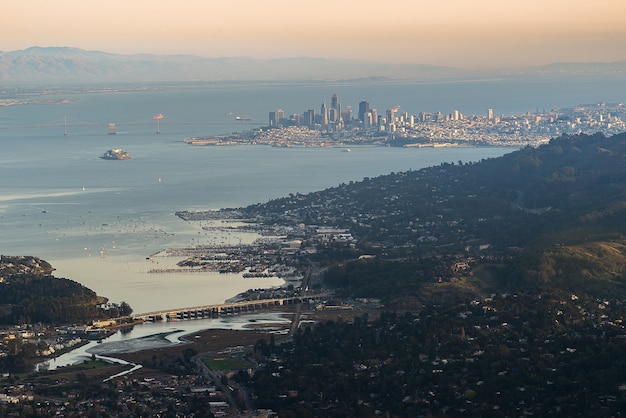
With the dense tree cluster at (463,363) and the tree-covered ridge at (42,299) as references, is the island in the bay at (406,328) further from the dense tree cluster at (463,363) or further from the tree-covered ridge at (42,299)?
the tree-covered ridge at (42,299)

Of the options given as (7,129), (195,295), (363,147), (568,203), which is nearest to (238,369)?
(195,295)

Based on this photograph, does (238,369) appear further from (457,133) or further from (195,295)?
(457,133)

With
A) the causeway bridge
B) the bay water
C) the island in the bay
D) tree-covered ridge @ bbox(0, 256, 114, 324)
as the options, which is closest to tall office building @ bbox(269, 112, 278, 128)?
the bay water

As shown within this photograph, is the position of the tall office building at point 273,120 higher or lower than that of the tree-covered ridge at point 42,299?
lower

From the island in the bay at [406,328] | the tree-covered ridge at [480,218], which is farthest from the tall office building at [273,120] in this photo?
the island in the bay at [406,328]

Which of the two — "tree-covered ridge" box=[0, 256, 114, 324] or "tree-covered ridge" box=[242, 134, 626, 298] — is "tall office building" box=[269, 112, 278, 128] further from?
"tree-covered ridge" box=[0, 256, 114, 324]
